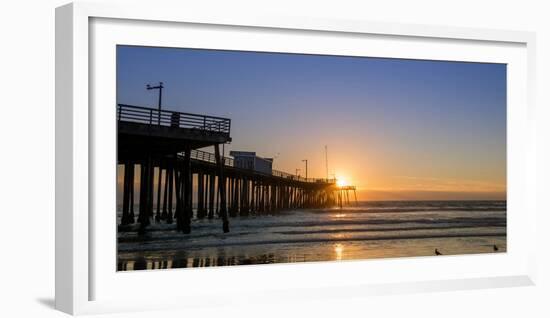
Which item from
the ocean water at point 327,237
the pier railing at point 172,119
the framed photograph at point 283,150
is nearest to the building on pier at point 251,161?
the framed photograph at point 283,150

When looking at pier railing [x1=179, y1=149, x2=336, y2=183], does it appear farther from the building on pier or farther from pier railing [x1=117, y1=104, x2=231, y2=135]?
pier railing [x1=117, y1=104, x2=231, y2=135]

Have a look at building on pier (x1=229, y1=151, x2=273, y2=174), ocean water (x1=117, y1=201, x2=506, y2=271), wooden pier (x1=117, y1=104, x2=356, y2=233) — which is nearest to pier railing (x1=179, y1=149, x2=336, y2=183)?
wooden pier (x1=117, y1=104, x2=356, y2=233)

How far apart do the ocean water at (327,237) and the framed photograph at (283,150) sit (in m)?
0.04

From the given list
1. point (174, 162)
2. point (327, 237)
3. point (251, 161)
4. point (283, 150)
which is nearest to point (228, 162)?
point (251, 161)

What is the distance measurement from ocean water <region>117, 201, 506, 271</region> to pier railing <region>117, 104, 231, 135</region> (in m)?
1.23

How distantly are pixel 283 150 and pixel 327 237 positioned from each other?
8.63 feet

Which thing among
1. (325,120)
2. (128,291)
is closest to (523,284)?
(325,120)

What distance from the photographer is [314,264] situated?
28.3 ft

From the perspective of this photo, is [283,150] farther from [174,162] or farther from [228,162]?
[174,162]

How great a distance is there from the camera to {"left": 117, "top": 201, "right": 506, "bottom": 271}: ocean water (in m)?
9.99

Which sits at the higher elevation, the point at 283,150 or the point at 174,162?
the point at 283,150

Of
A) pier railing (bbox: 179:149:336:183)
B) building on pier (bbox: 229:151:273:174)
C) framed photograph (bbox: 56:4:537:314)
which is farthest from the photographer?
pier railing (bbox: 179:149:336:183)

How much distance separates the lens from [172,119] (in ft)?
33.6

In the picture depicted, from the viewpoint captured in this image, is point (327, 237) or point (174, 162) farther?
point (327, 237)
